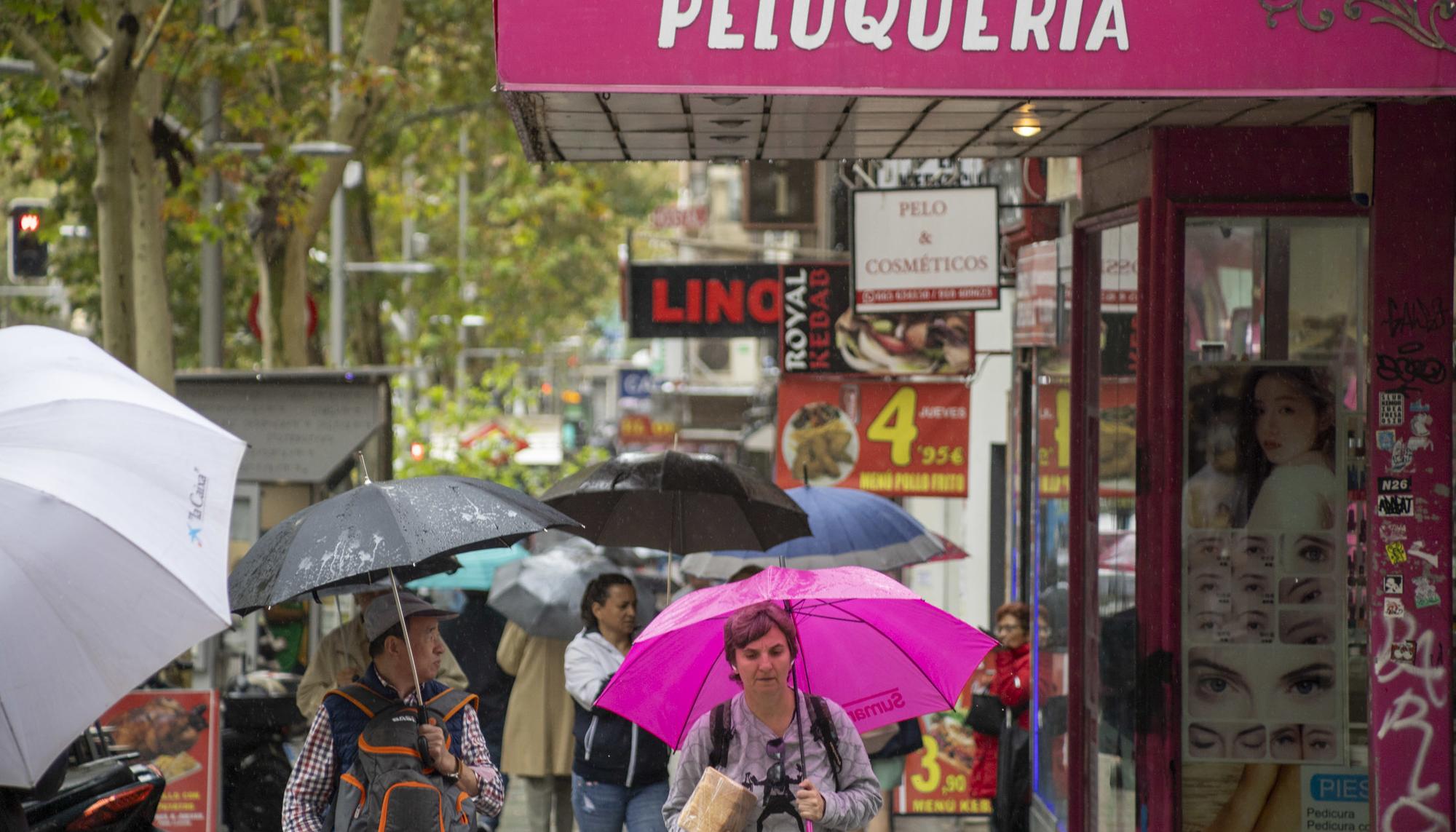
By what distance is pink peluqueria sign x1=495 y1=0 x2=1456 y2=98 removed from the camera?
202 inches

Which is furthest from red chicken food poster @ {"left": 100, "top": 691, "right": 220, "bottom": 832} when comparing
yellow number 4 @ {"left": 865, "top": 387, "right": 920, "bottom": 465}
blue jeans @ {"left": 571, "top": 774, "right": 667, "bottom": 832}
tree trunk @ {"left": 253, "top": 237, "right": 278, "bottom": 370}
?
tree trunk @ {"left": 253, "top": 237, "right": 278, "bottom": 370}

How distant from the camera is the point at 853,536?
27.5 ft

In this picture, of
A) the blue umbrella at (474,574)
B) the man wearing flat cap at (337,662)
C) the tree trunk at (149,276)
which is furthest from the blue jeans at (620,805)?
the tree trunk at (149,276)

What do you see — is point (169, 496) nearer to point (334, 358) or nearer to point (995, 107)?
point (995, 107)

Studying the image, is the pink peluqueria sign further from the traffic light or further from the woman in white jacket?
the traffic light

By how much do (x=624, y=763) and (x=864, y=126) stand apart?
9.05 feet

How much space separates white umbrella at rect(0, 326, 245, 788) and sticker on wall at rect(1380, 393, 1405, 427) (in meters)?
3.85

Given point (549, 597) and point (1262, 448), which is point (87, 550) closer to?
point (1262, 448)

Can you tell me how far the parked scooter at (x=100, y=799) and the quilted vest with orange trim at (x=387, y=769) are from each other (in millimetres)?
2185

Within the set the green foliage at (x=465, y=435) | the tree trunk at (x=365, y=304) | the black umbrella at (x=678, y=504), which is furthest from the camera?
the green foliage at (x=465, y=435)

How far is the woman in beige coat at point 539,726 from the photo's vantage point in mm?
8773

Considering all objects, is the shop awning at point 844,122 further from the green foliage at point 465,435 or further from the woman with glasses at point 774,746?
the green foliage at point 465,435

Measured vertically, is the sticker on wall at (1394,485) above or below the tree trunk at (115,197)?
below

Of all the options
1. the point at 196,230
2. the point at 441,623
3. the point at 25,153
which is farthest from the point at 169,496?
the point at 25,153
